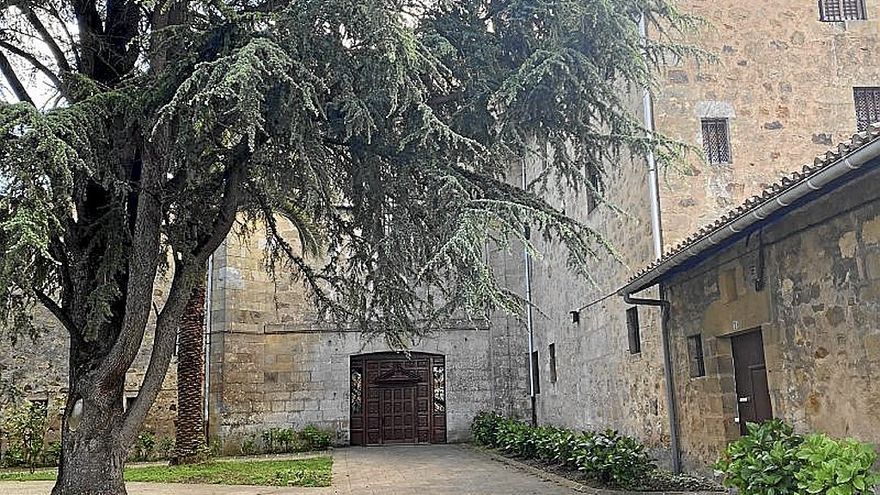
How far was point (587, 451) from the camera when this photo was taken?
9805 millimetres

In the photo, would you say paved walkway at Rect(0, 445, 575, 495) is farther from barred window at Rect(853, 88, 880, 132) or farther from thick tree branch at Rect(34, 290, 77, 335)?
barred window at Rect(853, 88, 880, 132)

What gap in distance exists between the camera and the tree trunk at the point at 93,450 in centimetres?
718

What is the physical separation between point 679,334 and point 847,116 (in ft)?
12.8

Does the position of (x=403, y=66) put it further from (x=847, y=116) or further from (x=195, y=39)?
(x=847, y=116)

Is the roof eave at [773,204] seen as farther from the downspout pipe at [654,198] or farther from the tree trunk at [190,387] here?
the tree trunk at [190,387]

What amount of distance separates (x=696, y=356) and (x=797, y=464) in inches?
138

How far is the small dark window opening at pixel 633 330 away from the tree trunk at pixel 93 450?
666 cm

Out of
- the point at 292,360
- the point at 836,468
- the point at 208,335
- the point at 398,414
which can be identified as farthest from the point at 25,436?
the point at 836,468

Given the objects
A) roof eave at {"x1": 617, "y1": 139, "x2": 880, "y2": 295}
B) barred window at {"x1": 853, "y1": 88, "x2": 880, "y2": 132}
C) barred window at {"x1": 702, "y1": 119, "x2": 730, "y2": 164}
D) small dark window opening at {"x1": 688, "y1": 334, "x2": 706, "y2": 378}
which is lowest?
small dark window opening at {"x1": 688, "y1": 334, "x2": 706, "y2": 378}

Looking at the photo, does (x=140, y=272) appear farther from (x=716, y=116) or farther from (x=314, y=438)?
(x=314, y=438)

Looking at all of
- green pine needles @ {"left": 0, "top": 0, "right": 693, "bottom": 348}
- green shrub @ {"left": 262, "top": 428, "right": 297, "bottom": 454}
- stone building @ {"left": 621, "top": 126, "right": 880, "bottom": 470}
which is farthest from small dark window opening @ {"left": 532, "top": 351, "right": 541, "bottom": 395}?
green pine needles @ {"left": 0, "top": 0, "right": 693, "bottom": 348}

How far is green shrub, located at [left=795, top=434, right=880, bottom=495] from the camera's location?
4.68 metres

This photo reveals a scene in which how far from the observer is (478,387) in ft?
61.4

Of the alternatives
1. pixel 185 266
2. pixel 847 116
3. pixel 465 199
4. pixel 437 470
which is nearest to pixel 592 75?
pixel 465 199
